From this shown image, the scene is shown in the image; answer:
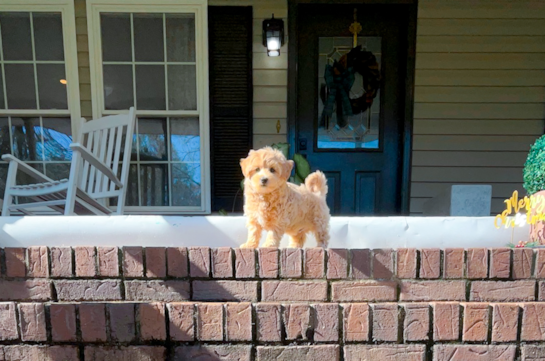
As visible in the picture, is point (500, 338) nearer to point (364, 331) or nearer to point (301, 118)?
point (364, 331)

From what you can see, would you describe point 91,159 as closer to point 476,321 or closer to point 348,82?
point 476,321

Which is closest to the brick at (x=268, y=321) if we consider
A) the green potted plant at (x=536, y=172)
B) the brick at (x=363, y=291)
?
the brick at (x=363, y=291)

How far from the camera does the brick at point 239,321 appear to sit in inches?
27.4

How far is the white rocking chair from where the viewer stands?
6.55 feet

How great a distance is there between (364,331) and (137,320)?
1.59ft

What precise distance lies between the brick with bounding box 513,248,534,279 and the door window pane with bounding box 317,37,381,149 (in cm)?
260

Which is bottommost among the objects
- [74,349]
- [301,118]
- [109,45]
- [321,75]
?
[74,349]

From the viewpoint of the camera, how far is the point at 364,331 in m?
0.70

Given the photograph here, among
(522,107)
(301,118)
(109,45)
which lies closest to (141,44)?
(109,45)

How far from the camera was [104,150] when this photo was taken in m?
2.58

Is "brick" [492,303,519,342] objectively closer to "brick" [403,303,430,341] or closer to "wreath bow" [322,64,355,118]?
"brick" [403,303,430,341]

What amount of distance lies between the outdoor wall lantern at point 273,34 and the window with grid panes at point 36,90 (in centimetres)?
180

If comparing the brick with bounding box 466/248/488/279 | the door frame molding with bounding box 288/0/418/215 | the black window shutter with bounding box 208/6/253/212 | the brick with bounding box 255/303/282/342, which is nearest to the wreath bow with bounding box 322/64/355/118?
the door frame molding with bounding box 288/0/418/215

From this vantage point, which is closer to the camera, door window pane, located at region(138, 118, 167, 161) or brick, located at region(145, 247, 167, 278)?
brick, located at region(145, 247, 167, 278)
